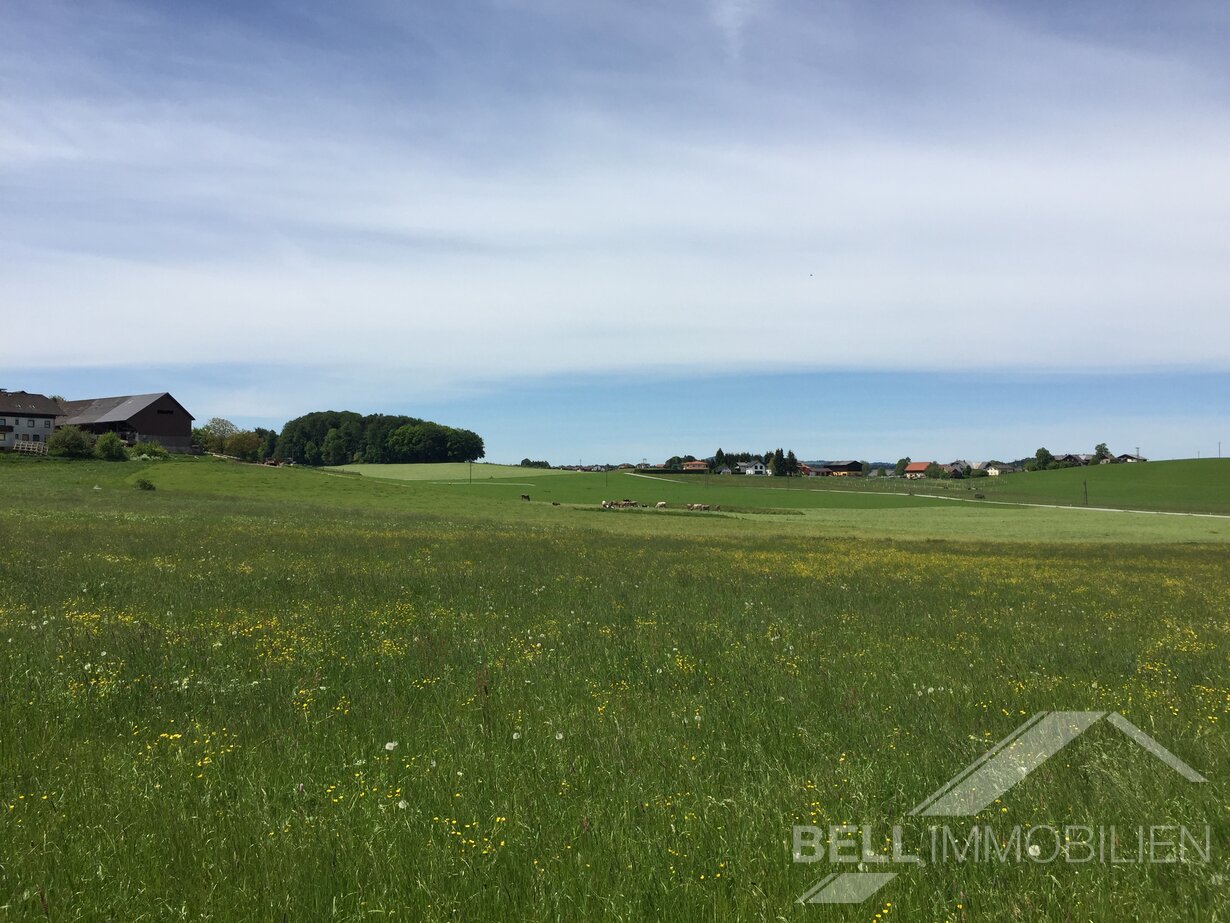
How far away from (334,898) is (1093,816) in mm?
6027

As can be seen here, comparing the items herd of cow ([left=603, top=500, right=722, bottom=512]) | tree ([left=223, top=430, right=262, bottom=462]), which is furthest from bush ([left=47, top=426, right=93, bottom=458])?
tree ([left=223, top=430, right=262, bottom=462])

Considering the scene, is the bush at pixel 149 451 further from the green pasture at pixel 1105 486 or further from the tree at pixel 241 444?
the green pasture at pixel 1105 486

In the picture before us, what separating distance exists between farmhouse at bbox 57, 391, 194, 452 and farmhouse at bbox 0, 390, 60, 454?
11.4 feet

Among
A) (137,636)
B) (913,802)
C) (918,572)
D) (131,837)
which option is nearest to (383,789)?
(131,837)

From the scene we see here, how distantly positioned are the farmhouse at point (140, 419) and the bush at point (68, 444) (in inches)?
1382

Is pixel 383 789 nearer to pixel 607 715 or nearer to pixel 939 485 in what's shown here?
pixel 607 715

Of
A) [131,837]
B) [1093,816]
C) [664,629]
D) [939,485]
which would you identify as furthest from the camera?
[939,485]

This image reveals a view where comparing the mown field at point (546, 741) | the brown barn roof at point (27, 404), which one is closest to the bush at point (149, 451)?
the brown barn roof at point (27, 404)

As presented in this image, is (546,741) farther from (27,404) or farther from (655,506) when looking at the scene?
(27,404)

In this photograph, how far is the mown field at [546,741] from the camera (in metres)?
5.29

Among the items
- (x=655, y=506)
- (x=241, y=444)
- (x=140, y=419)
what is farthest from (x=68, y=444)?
(x=655, y=506)

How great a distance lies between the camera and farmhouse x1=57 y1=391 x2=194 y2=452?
146375 mm

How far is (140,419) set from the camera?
14675 cm

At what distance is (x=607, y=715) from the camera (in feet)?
29.3
